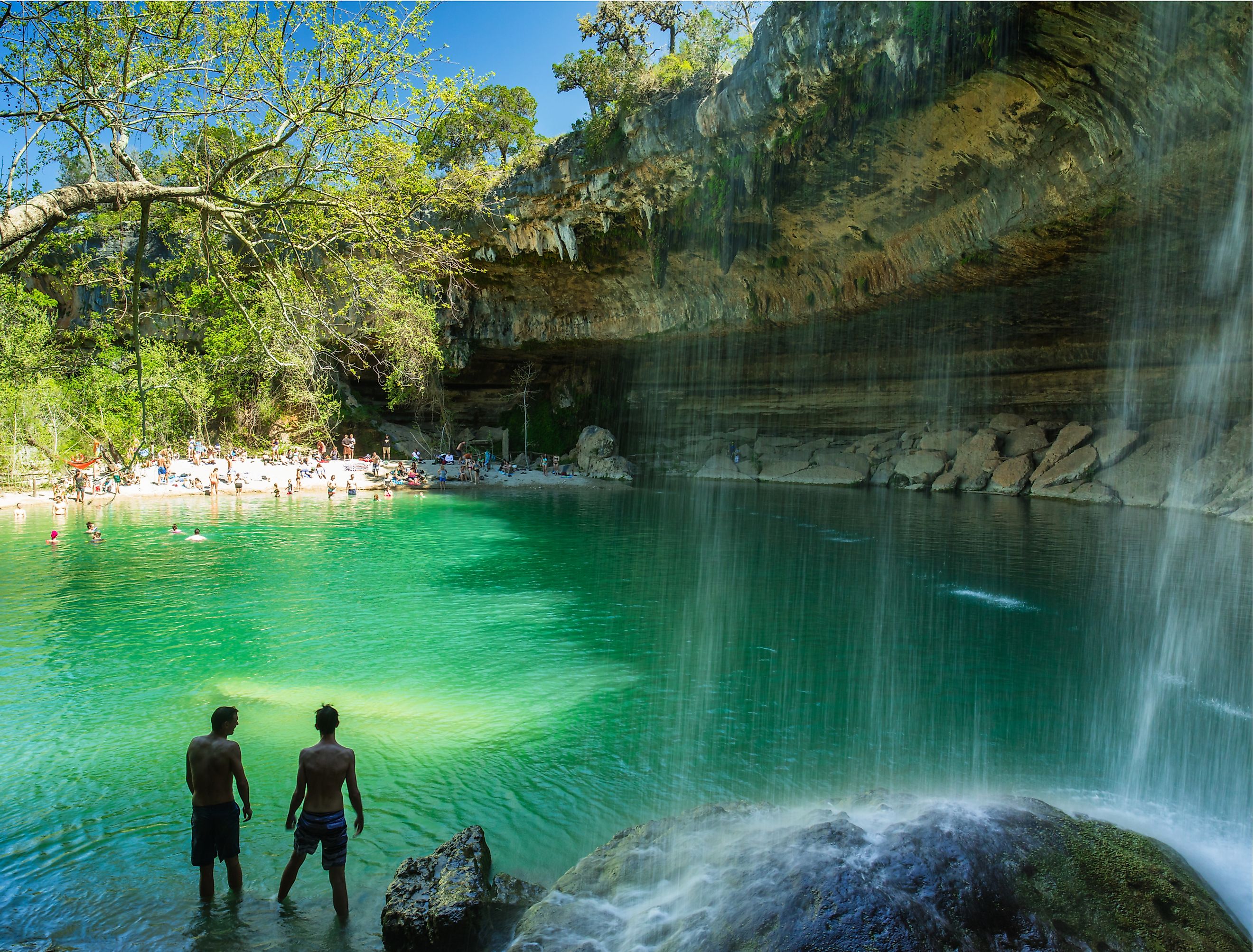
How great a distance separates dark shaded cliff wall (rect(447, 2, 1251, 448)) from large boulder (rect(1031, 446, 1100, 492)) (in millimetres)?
2367

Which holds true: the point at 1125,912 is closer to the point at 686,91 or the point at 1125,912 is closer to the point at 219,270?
the point at 219,270

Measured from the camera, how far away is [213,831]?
477 centimetres

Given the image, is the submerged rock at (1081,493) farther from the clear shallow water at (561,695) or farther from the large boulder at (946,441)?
the clear shallow water at (561,695)

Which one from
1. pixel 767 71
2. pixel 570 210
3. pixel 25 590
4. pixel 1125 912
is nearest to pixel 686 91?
pixel 767 71

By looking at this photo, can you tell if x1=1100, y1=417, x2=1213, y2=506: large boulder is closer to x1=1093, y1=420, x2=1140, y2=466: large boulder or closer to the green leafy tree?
x1=1093, y1=420, x2=1140, y2=466: large boulder

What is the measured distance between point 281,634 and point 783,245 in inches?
759

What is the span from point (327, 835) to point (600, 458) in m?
33.8

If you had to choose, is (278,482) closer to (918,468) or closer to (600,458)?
(600,458)

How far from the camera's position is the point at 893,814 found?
4977 mm

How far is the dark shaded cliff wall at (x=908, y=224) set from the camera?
40.4 ft

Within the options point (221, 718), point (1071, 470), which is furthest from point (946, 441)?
point (221, 718)

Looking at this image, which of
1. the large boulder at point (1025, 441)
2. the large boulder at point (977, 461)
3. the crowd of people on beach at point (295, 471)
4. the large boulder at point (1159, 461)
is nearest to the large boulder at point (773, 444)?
the large boulder at point (977, 461)

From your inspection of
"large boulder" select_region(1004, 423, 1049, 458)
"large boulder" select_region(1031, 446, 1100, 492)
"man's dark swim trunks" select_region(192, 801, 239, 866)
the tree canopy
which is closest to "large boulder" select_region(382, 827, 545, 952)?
"man's dark swim trunks" select_region(192, 801, 239, 866)

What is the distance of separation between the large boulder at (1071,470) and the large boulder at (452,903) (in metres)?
26.9
